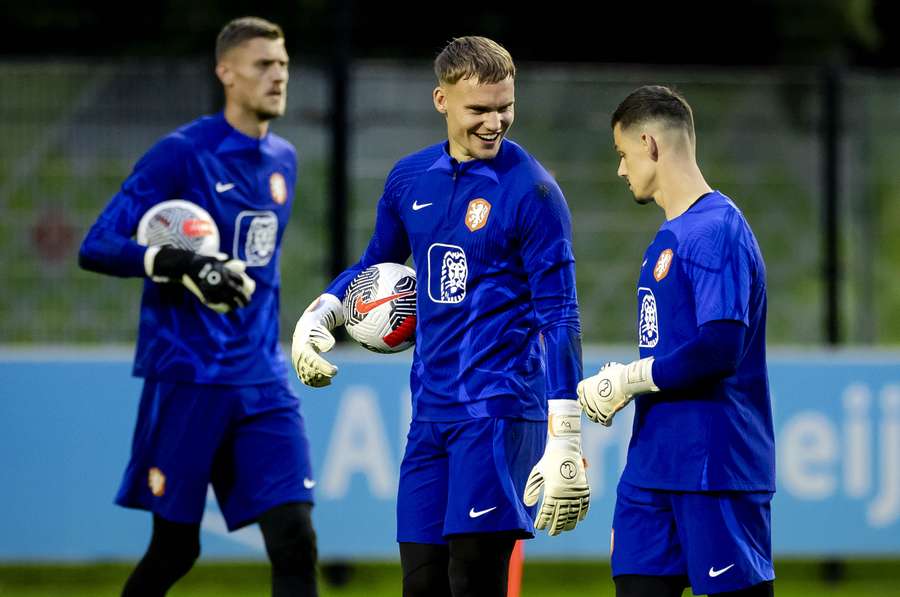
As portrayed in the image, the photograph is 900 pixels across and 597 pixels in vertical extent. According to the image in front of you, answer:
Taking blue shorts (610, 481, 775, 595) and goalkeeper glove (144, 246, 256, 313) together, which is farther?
goalkeeper glove (144, 246, 256, 313)

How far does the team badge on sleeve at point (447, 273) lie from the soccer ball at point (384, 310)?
0.66 ft

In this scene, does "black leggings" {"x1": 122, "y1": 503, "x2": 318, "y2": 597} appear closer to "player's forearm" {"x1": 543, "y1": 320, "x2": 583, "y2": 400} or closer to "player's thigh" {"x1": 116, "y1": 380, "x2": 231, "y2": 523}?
"player's thigh" {"x1": 116, "y1": 380, "x2": 231, "y2": 523}

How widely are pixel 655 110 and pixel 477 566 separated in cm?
135

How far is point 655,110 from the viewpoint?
14.2ft

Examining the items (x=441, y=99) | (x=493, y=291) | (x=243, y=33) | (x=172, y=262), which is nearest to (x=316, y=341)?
(x=493, y=291)

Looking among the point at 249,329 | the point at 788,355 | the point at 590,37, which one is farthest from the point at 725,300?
the point at 590,37

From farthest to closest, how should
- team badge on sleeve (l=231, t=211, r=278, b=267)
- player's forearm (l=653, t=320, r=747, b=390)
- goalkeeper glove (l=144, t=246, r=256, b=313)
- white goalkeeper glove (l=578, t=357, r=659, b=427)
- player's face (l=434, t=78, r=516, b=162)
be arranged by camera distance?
1. team badge on sleeve (l=231, t=211, r=278, b=267)
2. goalkeeper glove (l=144, t=246, r=256, b=313)
3. player's face (l=434, t=78, r=516, b=162)
4. white goalkeeper glove (l=578, t=357, r=659, b=427)
5. player's forearm (l=653, t=320, r=747, b=390)

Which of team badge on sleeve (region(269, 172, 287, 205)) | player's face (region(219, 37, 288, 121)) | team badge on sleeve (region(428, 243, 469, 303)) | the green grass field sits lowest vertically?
the green grass field

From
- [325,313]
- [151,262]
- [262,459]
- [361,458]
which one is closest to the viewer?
[325,313]

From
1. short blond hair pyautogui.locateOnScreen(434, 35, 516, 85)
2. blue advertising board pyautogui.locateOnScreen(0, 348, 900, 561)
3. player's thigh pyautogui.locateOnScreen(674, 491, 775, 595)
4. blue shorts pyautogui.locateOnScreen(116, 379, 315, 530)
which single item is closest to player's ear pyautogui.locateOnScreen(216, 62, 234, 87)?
blue shorts pyautogui.locateOnScreen(116, 379, 315, 530)

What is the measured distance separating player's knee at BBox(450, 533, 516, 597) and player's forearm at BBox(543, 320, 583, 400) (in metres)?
0.45

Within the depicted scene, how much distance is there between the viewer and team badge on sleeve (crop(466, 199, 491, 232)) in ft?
14.6

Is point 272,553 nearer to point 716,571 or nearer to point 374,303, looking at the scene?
point 374,303

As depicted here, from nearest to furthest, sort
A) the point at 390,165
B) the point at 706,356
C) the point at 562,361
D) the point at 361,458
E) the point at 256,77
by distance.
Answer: the point at 706,356 < the point at 562,361 < the point at 256,77 < the point at 361,458 < the point at 390,165
